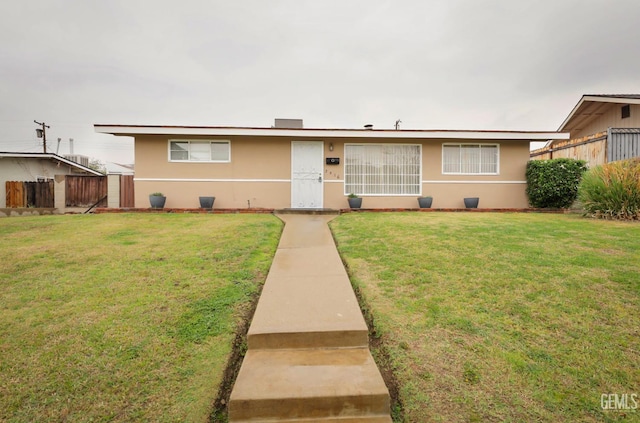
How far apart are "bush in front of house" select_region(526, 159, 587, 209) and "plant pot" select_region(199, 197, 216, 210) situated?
38.2 feet

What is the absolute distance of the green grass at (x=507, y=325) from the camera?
192 cm

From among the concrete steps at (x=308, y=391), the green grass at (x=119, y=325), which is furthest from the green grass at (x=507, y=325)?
the green grass at (x=119, y=325)

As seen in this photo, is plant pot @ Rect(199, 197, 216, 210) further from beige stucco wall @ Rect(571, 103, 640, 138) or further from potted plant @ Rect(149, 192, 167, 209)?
beige stucco wall @ Rect(571, 103, 640, 138)

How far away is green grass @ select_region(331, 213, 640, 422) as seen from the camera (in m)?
1.92

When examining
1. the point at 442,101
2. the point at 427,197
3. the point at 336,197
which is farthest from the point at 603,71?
the point at 336,197

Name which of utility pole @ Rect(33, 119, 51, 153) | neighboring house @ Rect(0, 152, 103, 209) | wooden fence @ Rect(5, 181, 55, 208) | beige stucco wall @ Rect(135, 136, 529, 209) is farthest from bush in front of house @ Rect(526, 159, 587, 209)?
utility pole @ Rect(33, 119, 51, 153)

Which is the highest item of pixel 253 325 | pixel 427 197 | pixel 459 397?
pixel 427 197

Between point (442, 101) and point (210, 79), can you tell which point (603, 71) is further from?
point (210, 79)

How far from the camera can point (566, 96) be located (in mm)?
18078

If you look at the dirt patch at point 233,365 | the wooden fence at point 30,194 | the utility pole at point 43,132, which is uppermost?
the utility pole at point 43,132

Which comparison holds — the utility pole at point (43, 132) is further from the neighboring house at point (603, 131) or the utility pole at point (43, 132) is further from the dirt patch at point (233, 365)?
the neighboring house at point (603, 131)

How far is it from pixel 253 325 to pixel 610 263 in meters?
4.42

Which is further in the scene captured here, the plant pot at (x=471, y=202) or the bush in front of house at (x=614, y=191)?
the plant pot at (x=471, y=202)

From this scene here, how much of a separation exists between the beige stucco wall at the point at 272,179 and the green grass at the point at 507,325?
6792 millimetres
